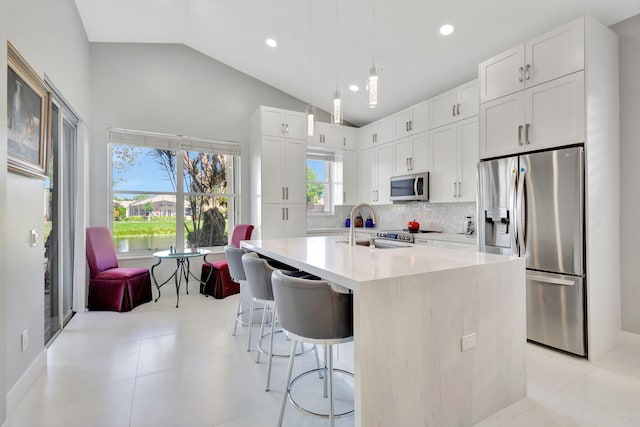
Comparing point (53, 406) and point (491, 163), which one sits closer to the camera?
point (53, 406)

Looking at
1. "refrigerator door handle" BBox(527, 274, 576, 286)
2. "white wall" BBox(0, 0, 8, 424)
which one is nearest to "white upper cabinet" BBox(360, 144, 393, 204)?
"refrigerator door handle" BBox(527, 274, 576, 286)

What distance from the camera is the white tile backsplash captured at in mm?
4387

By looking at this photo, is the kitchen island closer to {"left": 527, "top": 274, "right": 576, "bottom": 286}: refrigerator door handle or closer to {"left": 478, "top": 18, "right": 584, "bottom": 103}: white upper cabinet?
{"left": 527, "top": 274, "right": 576, "bottom": 286}: refrigerator door handle

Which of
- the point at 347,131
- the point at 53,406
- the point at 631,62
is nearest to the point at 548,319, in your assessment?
the point at 631,62

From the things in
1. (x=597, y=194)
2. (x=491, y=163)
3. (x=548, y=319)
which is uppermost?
(x=491, y=163)

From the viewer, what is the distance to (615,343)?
270 cm

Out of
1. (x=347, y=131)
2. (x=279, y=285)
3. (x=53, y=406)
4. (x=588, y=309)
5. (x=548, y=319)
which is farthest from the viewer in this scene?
(x=347, y=131)

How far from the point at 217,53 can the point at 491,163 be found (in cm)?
418

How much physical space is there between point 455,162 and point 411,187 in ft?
2.40

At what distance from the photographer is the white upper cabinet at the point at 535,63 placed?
2.52 metres

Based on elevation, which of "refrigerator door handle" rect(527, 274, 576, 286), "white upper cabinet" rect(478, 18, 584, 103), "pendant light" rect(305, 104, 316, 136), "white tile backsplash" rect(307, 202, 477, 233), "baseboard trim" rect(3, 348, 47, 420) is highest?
"white upper cabinet" rect(478, 18, 584, 103)

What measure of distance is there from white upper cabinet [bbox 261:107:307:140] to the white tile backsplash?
1.56m

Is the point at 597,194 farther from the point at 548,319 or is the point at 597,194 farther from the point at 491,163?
the point at 548,319

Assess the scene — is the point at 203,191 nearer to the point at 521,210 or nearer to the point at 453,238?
the point at 453,238
